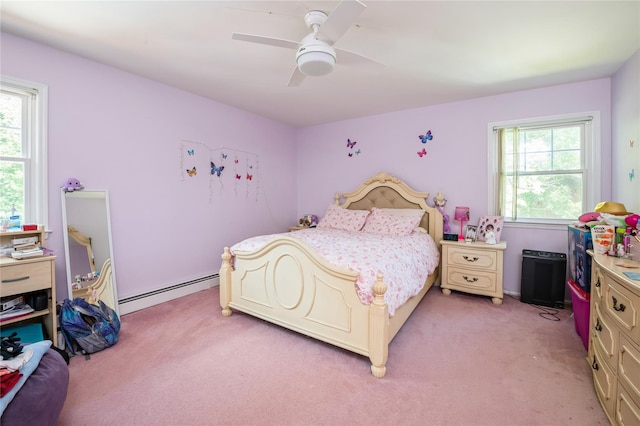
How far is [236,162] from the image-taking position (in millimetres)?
3932

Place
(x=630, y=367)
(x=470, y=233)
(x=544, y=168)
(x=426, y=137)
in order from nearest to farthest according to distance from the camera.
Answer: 1. (x=630, y=367)
2. (x=544, y=168)
3. (x=470, y=233)
4. (x=426, y=137)

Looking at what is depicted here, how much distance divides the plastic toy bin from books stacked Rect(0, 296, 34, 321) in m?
3.99

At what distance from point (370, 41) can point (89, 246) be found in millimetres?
2973

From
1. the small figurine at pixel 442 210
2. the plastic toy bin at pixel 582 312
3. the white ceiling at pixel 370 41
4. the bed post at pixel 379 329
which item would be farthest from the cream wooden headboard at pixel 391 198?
the bed post at pixel 379 329

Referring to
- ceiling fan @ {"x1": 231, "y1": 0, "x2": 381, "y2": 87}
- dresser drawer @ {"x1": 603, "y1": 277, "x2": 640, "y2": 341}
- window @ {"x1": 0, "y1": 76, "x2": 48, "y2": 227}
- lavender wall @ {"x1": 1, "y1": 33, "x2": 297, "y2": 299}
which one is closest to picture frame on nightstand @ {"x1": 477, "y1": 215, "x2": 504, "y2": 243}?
dresser drawer @ {"x1": 603, "y1": 277, "x2": 640, "y2": 341}

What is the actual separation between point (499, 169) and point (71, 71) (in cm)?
444

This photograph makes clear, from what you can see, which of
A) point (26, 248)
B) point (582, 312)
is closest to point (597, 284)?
point (582, 312)

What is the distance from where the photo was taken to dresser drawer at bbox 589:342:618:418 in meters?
1.40

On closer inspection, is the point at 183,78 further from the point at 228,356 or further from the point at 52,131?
the point at 228,356

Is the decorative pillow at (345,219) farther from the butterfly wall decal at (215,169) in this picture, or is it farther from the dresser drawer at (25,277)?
the dresser drawer at (25,277)

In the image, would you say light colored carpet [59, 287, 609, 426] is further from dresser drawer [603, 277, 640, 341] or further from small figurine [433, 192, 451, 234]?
small figurine [433, 192, 451, 234]

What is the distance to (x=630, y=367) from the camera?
124cm

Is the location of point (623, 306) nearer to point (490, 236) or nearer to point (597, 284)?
point (597, 284)

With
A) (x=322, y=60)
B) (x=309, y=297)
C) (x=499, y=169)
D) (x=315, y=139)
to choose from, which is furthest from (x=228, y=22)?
(x=499, y=169)
